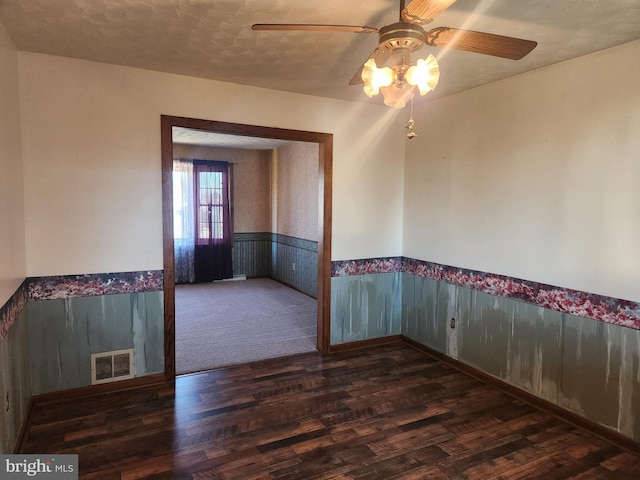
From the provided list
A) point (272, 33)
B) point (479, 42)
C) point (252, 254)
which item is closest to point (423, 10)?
point (479, 42)

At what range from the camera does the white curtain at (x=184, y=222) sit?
7125 millimetres

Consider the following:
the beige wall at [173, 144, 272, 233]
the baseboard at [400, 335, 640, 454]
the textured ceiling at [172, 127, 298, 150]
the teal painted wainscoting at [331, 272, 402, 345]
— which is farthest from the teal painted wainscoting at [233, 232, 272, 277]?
the baseboard at [400, 335, 640, 454]

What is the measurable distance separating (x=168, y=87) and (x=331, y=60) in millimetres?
1327

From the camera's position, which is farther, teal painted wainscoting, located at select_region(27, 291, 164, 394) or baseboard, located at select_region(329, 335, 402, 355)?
baseboard, located at select_region(329, 335, 402, 355)

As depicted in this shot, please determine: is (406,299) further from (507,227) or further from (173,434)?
(173,434)

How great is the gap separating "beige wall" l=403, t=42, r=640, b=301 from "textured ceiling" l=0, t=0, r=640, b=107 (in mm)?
213

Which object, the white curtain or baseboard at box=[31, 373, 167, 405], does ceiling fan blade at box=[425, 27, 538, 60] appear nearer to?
baseboard at box=[31, 373, 167, 405]

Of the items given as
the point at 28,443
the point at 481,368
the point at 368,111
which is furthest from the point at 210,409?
the point at 368,111

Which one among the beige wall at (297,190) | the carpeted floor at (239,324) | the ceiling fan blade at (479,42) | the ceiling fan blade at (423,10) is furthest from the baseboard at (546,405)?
the beige wall at (297,190)

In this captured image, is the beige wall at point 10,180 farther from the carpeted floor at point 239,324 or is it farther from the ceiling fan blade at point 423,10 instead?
the ceiling fan blade at point 423,10

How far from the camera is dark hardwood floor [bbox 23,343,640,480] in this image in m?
2.26

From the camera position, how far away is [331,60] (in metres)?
2.80

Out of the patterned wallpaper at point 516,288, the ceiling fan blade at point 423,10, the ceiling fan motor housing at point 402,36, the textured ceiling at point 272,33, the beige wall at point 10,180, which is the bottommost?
the patterned wallpaper at point 516,288

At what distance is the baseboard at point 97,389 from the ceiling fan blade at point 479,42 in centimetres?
309
